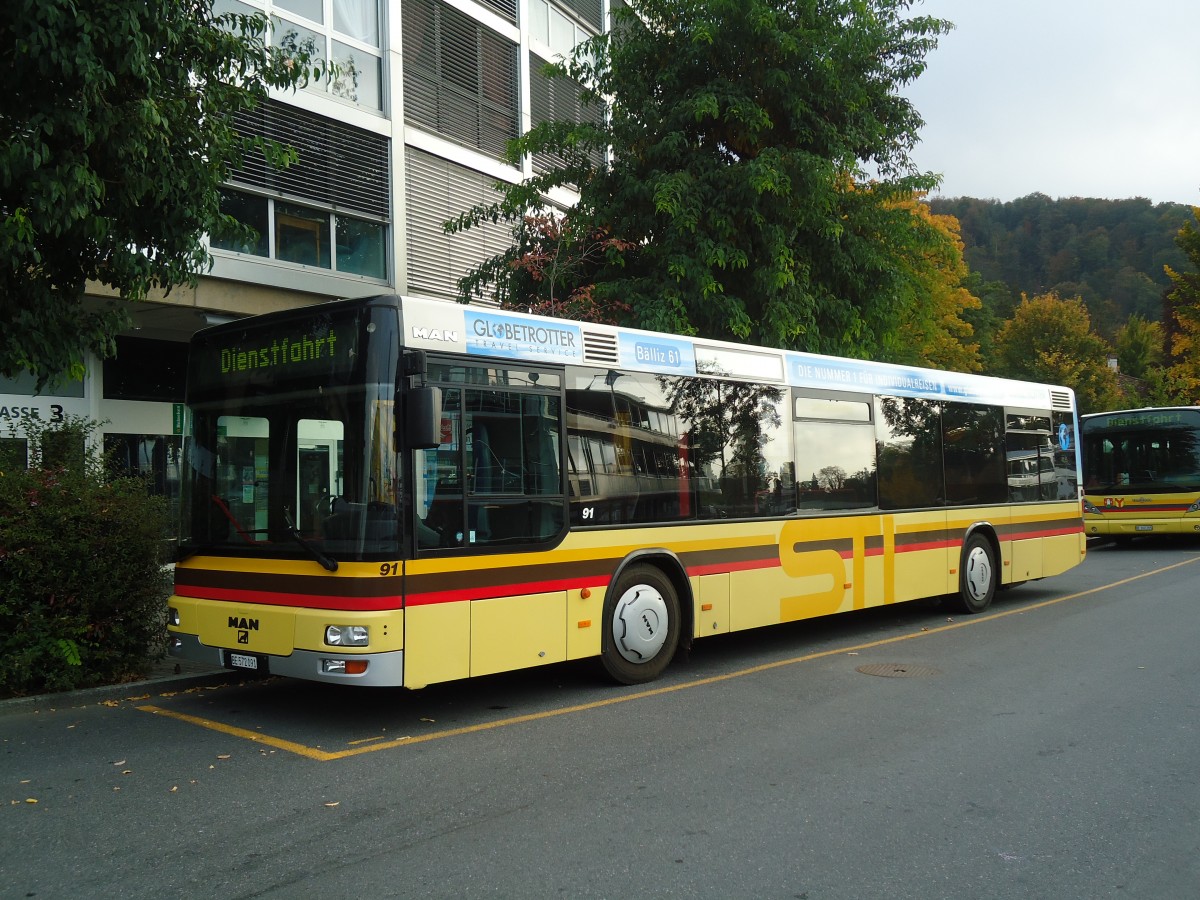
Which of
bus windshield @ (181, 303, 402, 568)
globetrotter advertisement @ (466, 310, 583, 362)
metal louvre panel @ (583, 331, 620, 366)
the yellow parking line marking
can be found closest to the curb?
the yellow parking line marking

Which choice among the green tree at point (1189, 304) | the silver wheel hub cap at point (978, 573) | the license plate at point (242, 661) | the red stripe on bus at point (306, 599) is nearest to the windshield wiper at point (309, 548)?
the red stripe on bus at point (306, 599)

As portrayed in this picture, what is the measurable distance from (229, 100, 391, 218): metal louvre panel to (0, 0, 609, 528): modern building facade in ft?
Result: 0.07

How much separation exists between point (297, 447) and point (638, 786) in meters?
3.28

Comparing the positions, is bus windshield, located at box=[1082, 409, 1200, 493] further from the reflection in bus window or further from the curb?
the curb

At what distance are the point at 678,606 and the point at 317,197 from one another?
396 inches

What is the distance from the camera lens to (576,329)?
26.9 feet

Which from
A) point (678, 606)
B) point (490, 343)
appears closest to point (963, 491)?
point (678, 606)

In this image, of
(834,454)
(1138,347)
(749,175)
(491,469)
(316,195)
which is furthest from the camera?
(1138,347)

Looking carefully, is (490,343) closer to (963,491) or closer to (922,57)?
(963,491)

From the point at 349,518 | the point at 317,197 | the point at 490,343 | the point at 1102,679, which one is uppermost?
the point at 317,197

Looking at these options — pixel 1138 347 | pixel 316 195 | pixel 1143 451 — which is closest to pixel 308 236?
pixel 316 195

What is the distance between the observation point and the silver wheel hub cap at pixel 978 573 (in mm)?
12617

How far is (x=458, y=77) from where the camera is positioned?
62.2 feet

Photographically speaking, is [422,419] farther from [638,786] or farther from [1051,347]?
[1051,347]
